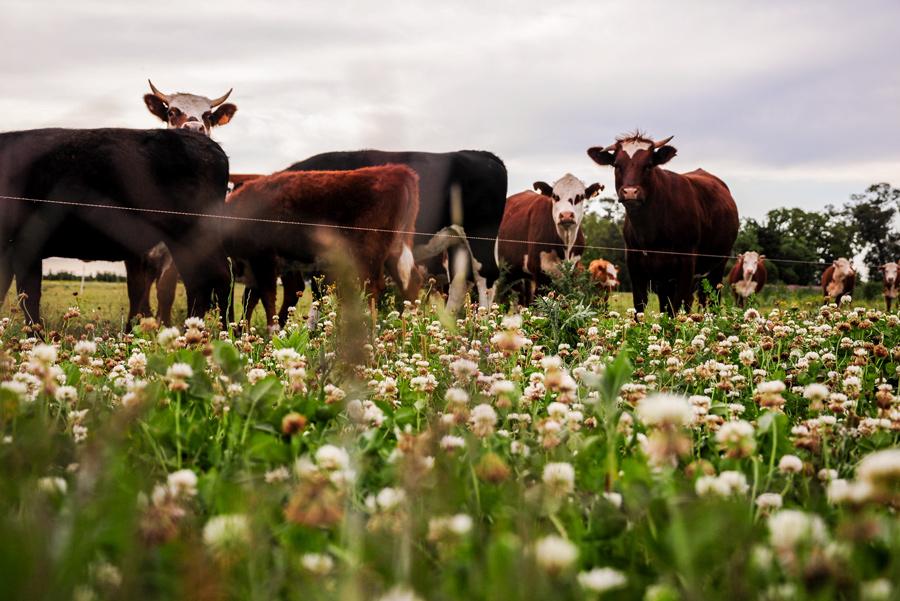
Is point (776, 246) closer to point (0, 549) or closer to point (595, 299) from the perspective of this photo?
point (595, 299)

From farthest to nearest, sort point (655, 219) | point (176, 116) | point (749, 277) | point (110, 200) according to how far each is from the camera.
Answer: point (749, 277) < point (176, 116) < point (655, 219) < point (110, 200)

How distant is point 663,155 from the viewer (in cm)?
1044

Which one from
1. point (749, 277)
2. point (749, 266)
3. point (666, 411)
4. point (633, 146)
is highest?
point (633, 146)

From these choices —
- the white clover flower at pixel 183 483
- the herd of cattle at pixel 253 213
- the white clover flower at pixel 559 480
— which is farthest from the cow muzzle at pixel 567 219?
the white clover flower at pixel 183 483

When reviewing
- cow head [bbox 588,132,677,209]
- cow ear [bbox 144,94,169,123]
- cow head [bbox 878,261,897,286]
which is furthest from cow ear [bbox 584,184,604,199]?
cow head [bbox 878,261,897,286]

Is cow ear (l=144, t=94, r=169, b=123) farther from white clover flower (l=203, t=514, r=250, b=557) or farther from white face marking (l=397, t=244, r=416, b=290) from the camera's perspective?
white clover flower (l=203, t=514, r=250, b=557)

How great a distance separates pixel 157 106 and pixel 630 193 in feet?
23.7

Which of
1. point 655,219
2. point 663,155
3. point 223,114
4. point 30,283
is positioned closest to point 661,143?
point 663,155

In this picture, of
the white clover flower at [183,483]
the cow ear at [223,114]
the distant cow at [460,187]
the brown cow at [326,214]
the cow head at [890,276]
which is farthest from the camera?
the cow head at [890,276]

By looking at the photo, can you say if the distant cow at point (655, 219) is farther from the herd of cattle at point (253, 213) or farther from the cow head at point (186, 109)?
the cow head at point (186, 109)

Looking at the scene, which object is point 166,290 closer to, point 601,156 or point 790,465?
point 601,156

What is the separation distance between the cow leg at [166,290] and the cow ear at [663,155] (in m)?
6.46

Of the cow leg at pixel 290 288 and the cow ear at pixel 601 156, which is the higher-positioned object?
the cow ear at pixel 601 156

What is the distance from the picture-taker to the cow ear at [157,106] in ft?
38.1
